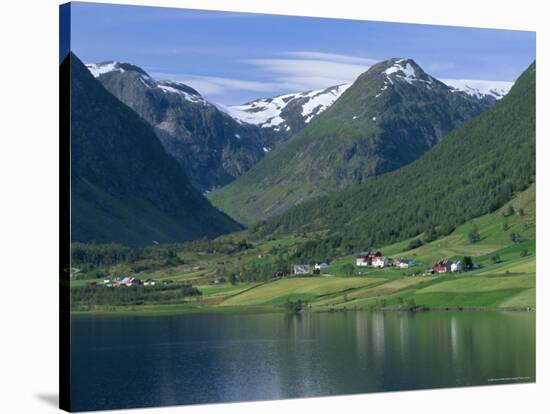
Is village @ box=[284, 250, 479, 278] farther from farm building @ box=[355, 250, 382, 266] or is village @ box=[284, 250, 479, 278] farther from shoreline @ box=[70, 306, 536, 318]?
shoreline @ box=[70, 306, 536, 318]

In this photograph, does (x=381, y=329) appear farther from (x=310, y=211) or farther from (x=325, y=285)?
(x=310, y=211)

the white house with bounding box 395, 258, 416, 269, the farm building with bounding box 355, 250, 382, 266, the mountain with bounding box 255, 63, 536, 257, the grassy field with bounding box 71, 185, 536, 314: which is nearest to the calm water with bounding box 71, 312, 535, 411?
the grassy field with bounding box 71, 185, 536, 314

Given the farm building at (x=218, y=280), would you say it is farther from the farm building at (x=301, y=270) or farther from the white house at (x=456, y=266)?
the white house at (x=456, y=266)

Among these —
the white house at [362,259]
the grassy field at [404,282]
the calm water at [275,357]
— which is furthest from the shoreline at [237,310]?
the white house at [362,259]

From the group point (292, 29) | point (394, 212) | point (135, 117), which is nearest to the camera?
point (292, 29)

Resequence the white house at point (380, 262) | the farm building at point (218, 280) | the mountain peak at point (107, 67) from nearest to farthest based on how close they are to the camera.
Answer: the mountain peak at point (107, 67)
the farm building at point (218, 280)
the white house at point (380, 262)

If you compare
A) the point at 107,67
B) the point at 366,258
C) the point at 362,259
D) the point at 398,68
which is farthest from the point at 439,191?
the point at 107,67

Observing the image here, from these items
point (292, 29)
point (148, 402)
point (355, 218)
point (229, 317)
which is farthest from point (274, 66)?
point (355, 218)
